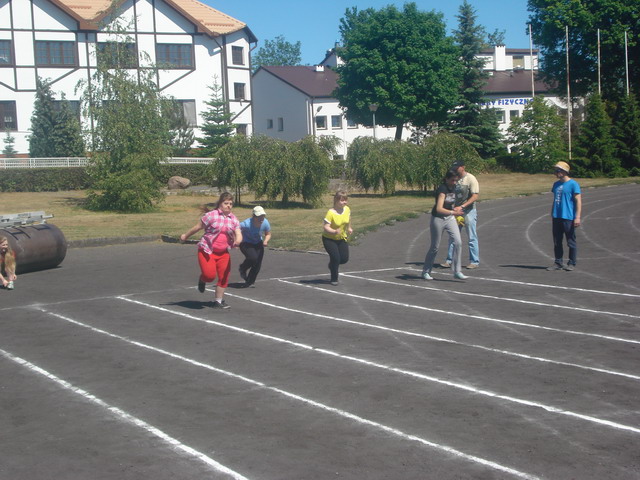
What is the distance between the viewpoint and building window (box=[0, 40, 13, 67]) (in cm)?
5350

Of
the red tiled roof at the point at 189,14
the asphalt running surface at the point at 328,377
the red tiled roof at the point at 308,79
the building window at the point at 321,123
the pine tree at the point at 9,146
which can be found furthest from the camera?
the building window at the point at 321,123

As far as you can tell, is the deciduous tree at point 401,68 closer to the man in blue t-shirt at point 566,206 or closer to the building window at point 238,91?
the building window at point 238,91

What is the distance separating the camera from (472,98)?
56.9m

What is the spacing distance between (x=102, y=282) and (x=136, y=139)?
17.3 metres

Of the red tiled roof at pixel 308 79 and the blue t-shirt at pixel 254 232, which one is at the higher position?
the red tiled roof at pixel 308 79

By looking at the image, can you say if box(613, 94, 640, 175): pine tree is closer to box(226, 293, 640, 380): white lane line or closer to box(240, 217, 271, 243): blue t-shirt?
box(240, 217, 271, 243): blue t-shirt

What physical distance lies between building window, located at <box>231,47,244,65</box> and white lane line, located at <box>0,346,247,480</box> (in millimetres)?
54375

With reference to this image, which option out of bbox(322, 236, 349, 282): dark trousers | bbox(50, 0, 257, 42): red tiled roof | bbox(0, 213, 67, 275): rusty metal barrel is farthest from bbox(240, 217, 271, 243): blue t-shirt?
bbox(50, 0, 257, 42): red tiled roof

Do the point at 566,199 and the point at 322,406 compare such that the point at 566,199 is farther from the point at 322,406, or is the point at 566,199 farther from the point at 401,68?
the point at 401,68

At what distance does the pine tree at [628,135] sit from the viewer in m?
49.8

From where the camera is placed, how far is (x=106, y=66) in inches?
1259

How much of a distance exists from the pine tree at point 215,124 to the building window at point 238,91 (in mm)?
3054

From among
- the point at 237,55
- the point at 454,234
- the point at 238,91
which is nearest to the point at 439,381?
the point at 454,234

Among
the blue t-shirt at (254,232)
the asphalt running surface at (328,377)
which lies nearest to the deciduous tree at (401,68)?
the asphalt running surface at (328,377)
